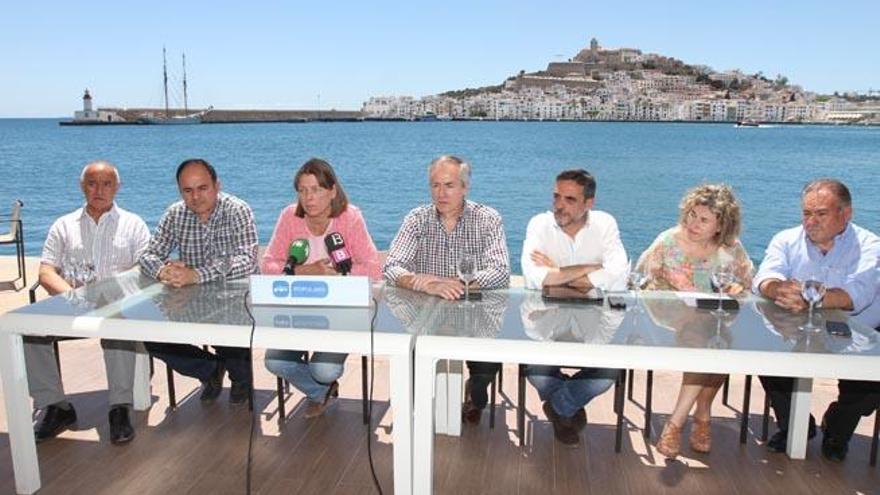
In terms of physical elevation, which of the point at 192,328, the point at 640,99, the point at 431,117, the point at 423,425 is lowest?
the point at 423,425

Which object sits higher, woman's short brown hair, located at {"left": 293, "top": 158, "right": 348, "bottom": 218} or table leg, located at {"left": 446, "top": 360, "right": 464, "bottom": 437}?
woman's short brown hair, located at {"left": 293, "top": 158, "right": 348, "bottom": 218}

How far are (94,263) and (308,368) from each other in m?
1.08

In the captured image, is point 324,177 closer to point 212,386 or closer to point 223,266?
point 223,266

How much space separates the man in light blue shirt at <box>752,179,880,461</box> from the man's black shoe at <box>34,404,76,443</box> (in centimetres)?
300

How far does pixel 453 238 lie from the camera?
3.11 meters

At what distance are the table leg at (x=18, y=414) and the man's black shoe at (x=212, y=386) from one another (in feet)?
3.00

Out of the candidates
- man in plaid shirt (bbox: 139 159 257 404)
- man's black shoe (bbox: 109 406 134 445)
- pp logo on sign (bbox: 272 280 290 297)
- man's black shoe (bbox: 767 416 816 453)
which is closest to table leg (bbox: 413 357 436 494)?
pp logo on sign (bbox: 272 280 290 297)

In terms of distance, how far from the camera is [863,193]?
75.2ft

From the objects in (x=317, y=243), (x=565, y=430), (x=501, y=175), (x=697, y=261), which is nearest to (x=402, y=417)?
(x=565, y=430)

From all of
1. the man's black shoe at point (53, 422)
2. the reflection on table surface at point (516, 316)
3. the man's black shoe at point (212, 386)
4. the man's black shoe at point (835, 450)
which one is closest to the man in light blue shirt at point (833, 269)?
the man's black shoe at point (835, 450)

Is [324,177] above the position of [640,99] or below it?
below

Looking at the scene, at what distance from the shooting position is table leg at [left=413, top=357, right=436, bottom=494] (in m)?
2.01

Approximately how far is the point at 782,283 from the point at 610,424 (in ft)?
3.57

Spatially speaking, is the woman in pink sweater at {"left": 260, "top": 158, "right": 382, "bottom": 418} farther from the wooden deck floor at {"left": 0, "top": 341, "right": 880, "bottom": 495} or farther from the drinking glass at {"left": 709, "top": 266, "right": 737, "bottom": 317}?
the drinking glass at {"left": 709, "top": 266, "right": 737, "bottom": 317}
